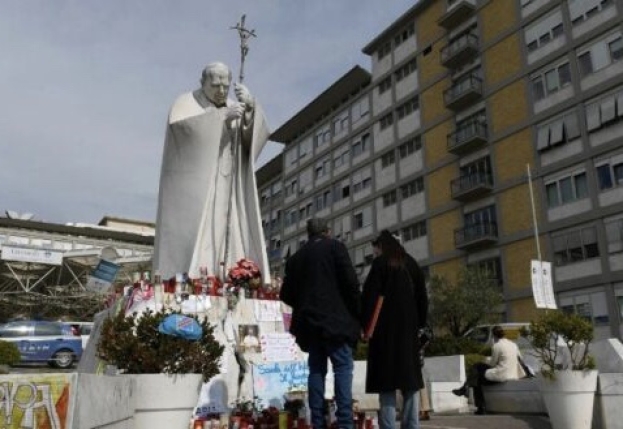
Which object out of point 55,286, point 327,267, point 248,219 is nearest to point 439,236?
point 55,286

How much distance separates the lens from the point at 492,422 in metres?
8.46

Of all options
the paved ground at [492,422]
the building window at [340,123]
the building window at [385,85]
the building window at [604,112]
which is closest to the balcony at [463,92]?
the building window at [385,85]

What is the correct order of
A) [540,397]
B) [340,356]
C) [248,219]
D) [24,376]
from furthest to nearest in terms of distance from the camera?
[248,219], [540,397], [340,356], [24,376]

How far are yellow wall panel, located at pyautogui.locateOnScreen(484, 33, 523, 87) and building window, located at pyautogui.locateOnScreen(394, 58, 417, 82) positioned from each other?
743cm

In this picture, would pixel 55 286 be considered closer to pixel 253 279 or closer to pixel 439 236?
pixel 439 236

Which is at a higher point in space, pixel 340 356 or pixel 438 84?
pixel 438 84

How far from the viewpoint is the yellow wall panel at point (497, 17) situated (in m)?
36.8

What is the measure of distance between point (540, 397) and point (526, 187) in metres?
26.8

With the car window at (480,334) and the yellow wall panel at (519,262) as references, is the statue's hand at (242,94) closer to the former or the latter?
the car window at (480,334)

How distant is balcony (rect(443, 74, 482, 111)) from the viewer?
37906 millimetres

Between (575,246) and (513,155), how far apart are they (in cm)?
665

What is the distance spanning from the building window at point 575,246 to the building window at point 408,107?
1550 cm

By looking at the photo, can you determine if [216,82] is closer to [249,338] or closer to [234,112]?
[234,112]

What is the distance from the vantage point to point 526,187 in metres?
34.0
